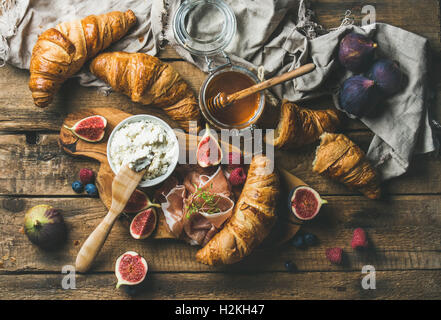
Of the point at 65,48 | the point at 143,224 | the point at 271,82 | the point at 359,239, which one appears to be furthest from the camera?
the point at 359,239

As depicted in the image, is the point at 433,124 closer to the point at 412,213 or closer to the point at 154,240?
the point at 412,213

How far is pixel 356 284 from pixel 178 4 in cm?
220

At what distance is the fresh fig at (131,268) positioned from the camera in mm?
2326

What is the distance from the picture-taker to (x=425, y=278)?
2.49 metres

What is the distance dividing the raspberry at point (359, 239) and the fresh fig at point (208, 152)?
3.42 ft

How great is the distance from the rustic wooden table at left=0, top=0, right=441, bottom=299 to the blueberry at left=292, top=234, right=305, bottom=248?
6 centimetres

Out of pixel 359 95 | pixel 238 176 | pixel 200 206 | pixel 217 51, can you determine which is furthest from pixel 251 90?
pixel 200 206

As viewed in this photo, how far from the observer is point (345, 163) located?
229 centimetres

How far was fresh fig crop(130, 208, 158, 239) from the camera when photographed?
2.31 meters

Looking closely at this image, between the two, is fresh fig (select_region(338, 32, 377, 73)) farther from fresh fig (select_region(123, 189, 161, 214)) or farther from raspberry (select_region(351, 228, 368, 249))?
fresh fig (select_region(123, 189, 161, 214))

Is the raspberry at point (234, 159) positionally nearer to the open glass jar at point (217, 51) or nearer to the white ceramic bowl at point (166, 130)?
the open glass jar at point (217, 51)

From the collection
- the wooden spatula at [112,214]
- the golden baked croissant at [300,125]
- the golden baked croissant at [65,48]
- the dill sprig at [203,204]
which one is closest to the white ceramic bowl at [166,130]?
the wooden spatula at [112,214]

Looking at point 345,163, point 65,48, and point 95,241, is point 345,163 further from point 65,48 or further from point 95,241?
point 65,48

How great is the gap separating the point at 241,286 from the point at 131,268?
2.40 ft
